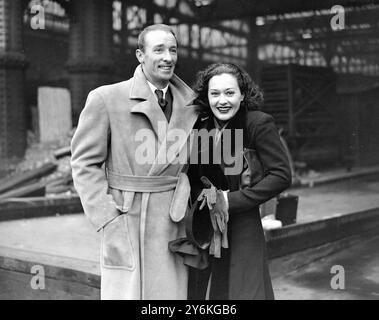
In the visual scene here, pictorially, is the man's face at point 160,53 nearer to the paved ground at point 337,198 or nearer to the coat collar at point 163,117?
the coat collar at point 163,117

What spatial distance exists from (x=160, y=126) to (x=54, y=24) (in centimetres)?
1047

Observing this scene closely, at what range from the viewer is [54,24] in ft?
40.4

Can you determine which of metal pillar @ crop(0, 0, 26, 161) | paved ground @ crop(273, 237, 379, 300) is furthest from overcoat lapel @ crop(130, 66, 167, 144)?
metal pillar @ crop(0, 0, 26, 161)

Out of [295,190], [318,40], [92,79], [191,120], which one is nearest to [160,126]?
[191,120]

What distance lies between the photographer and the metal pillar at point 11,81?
1033 cm

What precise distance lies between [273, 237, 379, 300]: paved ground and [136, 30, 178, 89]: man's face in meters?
2.58

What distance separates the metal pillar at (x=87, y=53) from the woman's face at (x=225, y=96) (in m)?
8.88

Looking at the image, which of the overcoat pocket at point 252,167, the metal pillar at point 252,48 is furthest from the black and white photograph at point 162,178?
the metal pillar at point 252,48

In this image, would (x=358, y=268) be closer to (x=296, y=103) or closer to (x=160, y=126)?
(x=160, y=126)

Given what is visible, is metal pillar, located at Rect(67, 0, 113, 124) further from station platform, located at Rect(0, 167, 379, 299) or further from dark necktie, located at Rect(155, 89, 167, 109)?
dark necktie, located at Rect(155, 89, 167, 109)

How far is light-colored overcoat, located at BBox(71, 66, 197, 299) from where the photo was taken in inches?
104

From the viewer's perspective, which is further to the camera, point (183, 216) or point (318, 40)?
point (318, 40)

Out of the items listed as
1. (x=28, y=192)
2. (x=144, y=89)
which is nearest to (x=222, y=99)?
(x=144, y=89)

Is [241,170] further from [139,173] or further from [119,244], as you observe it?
[119,244]
